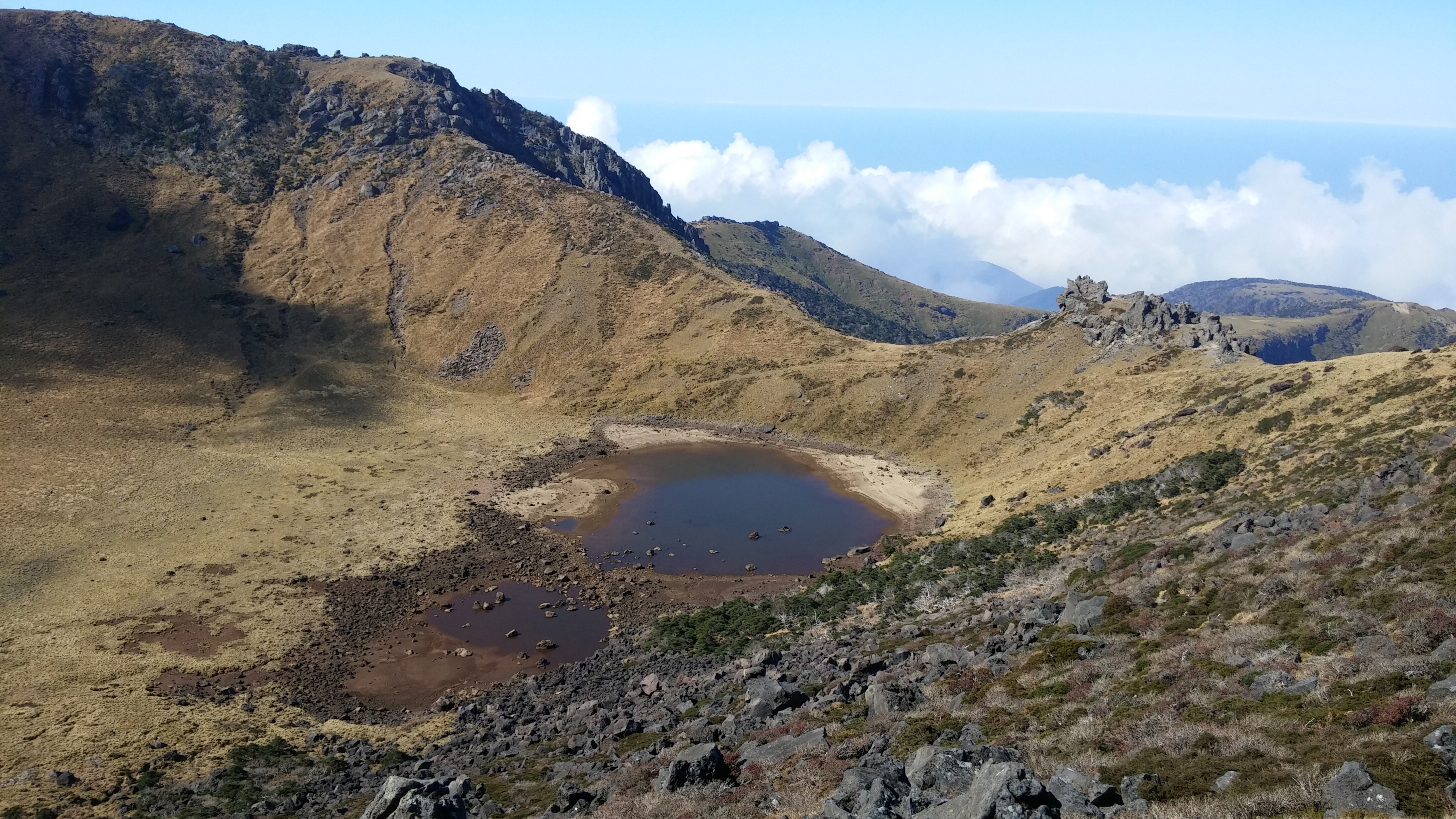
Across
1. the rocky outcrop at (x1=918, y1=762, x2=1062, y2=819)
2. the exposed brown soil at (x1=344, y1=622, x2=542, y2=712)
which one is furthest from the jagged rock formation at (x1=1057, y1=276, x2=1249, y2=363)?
the rocky outcrop at (x1=918, y1=762, x2=1062, y2=819)

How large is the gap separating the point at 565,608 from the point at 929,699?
105 ft

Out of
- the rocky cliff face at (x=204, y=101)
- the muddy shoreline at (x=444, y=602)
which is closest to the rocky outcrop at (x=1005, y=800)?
the muddy shoreline at (x=444, y=602)

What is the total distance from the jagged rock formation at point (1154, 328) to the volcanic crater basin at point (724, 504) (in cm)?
3047

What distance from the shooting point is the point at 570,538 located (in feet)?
215

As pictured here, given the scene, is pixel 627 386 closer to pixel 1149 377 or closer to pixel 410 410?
pixel 410 410

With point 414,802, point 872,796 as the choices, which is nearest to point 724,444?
point 414,802

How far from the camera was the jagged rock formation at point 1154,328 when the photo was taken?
83325 mm

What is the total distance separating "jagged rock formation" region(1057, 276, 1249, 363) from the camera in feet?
273

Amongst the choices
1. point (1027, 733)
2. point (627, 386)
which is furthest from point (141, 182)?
point (1027, 733)

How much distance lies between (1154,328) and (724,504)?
52.6 meters

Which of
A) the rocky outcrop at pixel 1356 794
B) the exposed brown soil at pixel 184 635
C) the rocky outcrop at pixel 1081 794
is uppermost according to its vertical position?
the rocky outcrop at pixel 1356 794

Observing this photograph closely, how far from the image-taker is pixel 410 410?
318ft

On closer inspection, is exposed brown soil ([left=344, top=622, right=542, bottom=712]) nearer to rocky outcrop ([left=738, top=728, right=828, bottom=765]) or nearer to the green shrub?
the green shrub

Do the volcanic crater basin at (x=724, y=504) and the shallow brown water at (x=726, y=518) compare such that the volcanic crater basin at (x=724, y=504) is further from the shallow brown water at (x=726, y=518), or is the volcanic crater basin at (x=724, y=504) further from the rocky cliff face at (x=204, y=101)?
the rocky cliff face at (x=204, y=101)
